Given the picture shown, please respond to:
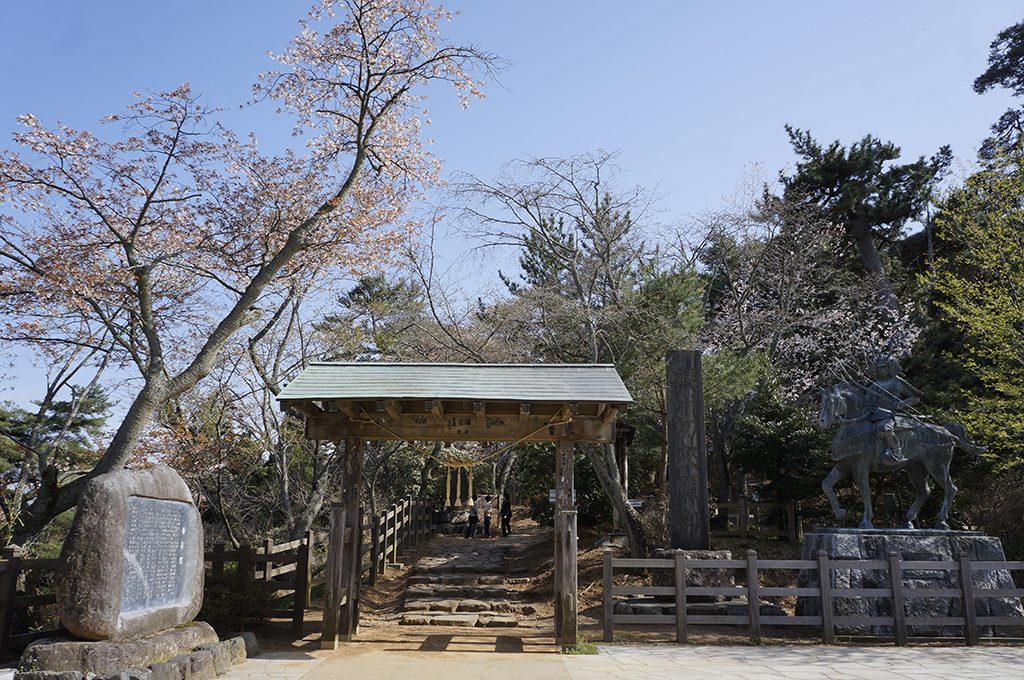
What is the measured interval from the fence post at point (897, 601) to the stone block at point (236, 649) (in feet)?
28.2

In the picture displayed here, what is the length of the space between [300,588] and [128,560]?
3.54 meters

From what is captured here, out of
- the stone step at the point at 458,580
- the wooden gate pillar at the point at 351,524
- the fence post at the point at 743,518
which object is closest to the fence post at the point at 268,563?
the wooden gate pillar at the point at 351,524

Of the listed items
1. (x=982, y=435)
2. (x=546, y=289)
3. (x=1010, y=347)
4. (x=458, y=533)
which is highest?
(x=546, y=289)

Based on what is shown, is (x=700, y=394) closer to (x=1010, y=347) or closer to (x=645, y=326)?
(x=645, y=326)

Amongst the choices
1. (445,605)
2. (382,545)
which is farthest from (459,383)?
(382,545)

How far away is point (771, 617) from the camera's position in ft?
30.1

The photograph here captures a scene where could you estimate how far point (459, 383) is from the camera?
349 inches

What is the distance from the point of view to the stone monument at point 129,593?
598 cm

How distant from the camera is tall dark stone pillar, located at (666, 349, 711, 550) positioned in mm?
11688

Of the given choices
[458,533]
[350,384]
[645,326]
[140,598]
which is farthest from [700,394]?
[458,533]

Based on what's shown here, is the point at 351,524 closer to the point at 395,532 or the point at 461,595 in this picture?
the point at 461,595

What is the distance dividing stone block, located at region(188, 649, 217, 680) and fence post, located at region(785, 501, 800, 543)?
46.9 ft

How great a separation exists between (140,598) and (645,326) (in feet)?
34.9

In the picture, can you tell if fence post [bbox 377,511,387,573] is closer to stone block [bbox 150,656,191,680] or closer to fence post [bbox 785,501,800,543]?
stone block [bbox 150,656,191,680]
